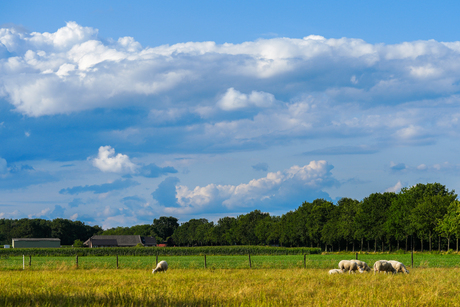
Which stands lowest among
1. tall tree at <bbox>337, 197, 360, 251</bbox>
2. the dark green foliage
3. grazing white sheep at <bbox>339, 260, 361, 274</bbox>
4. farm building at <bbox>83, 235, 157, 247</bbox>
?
farm building at <bbox>83, 235, 157, 247</bbox>

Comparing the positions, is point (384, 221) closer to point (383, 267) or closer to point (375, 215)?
point (375, 215)

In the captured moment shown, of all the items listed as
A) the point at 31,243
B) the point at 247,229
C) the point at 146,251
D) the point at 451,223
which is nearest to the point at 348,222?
the point at 451,223

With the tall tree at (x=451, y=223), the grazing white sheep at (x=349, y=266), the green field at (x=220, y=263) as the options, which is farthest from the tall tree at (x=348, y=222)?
the grazing white sheep at (x=349, y=266)

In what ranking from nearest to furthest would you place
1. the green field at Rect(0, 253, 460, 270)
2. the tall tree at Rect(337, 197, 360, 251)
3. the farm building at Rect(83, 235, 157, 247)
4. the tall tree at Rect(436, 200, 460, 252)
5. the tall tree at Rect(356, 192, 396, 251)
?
the green field at Rect(0, 253, 460, 270) → the tall tree at Rect(436, 200, 460, 252) → the tall tree at Rect(356, 192, 396, 251) → the tall tree at Rect(337, 197, 360, 251) → the farm building at Rect(83, 235, 157, 247)

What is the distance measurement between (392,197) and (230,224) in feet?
345

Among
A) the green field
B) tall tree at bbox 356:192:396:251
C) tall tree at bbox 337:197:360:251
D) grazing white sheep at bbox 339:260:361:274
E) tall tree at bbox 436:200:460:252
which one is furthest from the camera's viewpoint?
tall tree at bbox 337:197:360:251

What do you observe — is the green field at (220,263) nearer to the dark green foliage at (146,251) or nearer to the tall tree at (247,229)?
the dark green foliage at (146,251)

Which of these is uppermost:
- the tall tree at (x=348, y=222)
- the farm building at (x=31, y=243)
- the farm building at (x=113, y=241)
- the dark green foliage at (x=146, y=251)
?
the tall tree at (x=348, y=222)

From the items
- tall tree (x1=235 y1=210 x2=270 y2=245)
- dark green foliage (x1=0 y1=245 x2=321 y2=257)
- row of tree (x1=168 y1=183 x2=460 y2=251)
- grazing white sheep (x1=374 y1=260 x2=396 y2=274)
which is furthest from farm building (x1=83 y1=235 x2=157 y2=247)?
grazing white sheep (x1=374 y1=260 x2=396 y2=274)

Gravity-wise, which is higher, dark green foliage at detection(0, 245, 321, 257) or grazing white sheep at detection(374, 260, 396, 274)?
grazing white sheep at detection(374, 260, 396, 274)

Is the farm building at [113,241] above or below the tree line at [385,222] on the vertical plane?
below

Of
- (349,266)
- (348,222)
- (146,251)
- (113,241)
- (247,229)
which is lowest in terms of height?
(113,241)

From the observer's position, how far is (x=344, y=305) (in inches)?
→ 511

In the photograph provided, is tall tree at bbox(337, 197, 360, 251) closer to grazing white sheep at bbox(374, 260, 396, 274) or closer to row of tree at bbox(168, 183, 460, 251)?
row of tree at bbox(168, 183, 460, 251)
